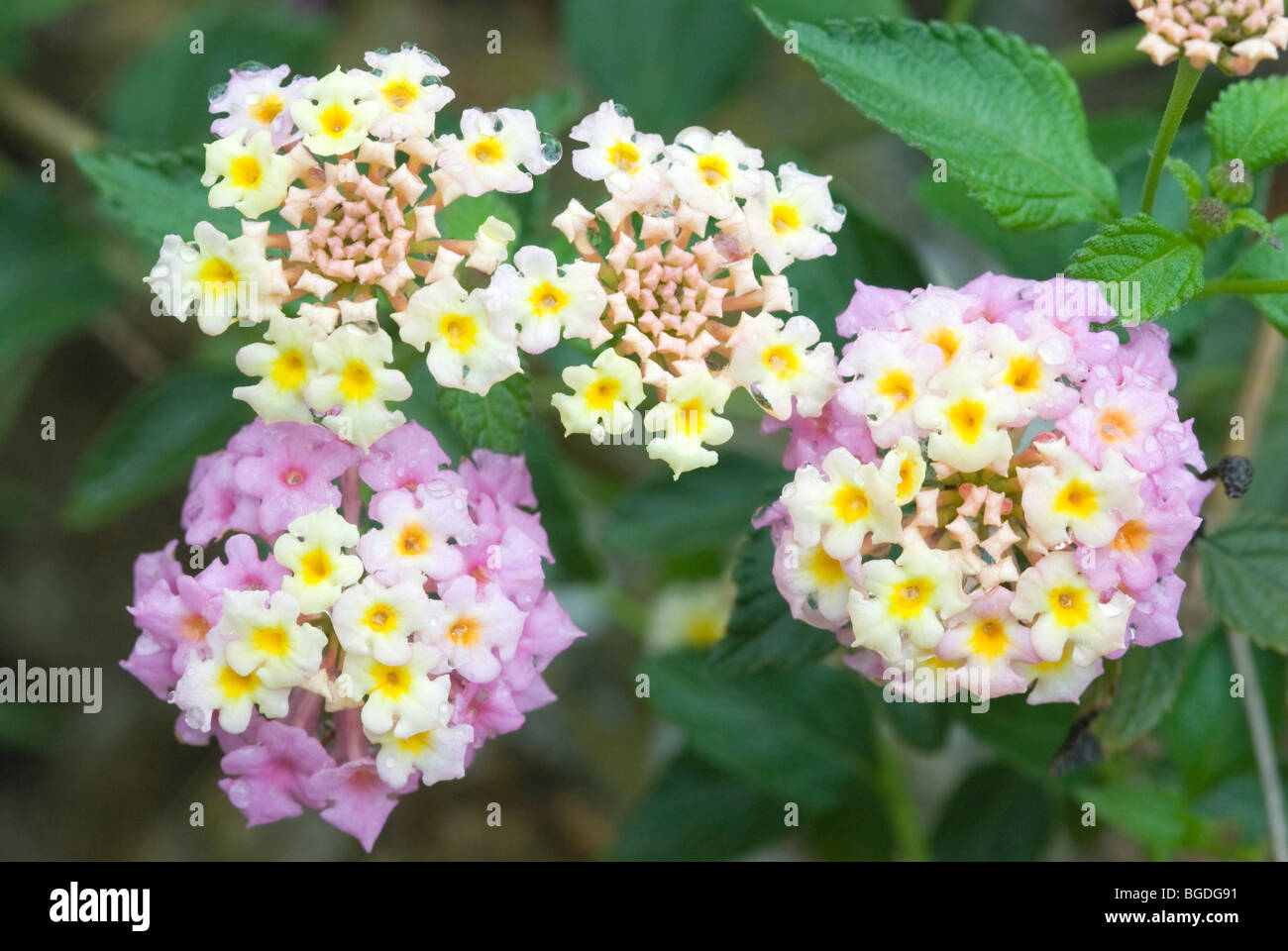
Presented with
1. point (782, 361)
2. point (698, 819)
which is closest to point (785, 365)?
point (782, 361)

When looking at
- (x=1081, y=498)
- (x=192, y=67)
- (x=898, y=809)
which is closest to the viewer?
(x=1081, y=498)

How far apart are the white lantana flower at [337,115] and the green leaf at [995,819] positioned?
4.82 feet

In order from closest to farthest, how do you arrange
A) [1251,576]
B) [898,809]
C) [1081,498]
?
1. [1081,498]
2. [1251,576]
3. [898,809]

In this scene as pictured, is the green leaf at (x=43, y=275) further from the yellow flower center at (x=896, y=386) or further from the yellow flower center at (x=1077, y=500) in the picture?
the yellow flower center at (x=1077, y=500)

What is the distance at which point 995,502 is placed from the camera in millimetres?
1152

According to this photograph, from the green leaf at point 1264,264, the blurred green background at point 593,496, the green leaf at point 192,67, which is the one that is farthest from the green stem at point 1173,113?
the green leaf at point 192,67

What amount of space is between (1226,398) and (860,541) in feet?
4.76

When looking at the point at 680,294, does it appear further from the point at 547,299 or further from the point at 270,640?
the point at 270,640

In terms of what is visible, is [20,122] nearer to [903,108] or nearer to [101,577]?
[101,577]

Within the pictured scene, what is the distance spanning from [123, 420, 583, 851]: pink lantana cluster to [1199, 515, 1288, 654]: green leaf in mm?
767

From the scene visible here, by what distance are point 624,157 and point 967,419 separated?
1.43 ft

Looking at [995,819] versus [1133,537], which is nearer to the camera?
[1133,537]

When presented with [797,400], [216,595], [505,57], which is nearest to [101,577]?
[505,57]

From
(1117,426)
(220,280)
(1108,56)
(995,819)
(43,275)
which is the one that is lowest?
(995,819)
